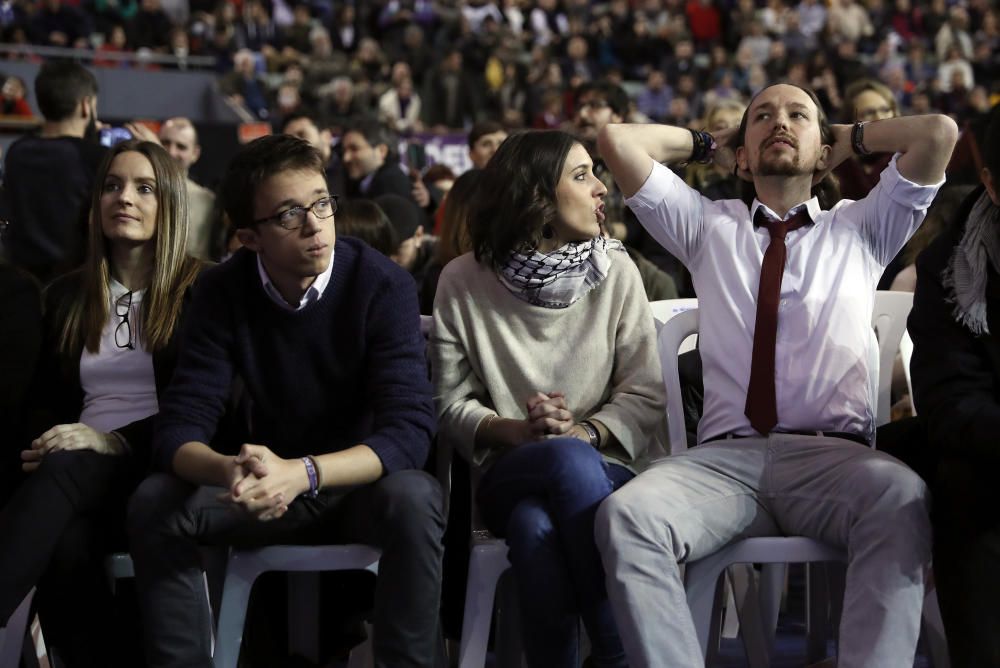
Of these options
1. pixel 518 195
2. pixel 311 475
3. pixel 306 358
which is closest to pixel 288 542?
pixel 311 475

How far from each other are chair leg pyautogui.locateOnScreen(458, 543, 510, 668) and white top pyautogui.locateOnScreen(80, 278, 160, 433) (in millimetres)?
886

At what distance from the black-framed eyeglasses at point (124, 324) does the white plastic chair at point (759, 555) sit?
1240 mm

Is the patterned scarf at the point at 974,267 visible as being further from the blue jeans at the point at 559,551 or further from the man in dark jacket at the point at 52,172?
the man in dark jacket at the point at 52,172

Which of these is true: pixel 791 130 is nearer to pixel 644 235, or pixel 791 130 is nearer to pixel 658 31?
pixel 644 235

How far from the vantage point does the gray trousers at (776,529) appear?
7.86 ft

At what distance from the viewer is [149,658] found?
8.34ft

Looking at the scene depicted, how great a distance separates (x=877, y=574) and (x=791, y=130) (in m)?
1.05

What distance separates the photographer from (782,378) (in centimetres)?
281

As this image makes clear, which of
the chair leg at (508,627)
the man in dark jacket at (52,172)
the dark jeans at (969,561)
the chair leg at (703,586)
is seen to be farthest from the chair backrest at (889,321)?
the man in dark jacket at (52,172)

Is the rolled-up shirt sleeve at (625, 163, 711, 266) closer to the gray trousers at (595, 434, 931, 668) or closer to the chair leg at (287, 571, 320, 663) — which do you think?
the gray trousers at (595, 434, 931, 668)

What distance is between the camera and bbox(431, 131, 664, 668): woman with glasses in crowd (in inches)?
111

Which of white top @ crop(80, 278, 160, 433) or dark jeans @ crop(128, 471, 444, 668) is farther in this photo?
white top @ crop(80, 278, 160, 433)

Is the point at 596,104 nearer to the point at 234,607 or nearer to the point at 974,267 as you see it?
the point at 974,267

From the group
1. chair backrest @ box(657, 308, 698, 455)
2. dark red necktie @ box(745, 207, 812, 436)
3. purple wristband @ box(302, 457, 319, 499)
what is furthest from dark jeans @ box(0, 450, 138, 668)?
dark red necktie @ box(745, 207, 812, 436)
